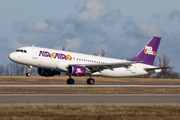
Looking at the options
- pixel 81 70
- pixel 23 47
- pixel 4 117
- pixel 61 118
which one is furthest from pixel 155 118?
pixel 23 47

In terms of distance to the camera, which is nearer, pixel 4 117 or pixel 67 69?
pixel 4 117

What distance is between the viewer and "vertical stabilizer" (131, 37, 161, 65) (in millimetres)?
55500

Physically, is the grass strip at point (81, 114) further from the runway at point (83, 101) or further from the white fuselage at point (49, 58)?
the white fuselage at point (49, 58)

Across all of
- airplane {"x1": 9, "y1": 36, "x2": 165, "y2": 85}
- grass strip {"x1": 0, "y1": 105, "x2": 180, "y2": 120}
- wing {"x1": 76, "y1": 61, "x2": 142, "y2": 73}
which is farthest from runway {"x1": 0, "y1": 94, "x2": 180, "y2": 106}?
wing {"x1": 76, "y1": 61, "x2": 142, "y2": 73}

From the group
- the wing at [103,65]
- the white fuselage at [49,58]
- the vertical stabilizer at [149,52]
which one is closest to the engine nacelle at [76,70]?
the white fuselage at [49,58]

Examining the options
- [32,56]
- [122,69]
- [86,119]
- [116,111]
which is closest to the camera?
[86,119]

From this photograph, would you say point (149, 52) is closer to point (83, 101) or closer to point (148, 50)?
point (148, 50)

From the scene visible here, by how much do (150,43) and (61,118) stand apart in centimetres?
4577

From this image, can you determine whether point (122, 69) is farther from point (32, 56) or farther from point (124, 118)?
point (124, 118)

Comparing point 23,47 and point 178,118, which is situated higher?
point 23,47

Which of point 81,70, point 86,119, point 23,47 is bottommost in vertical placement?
point 86,119

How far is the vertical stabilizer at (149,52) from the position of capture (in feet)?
182

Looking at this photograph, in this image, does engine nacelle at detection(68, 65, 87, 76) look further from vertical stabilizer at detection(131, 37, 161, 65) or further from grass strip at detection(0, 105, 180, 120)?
grass strip at detection(0, 105, 180, 120)

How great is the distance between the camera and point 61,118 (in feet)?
42.1
